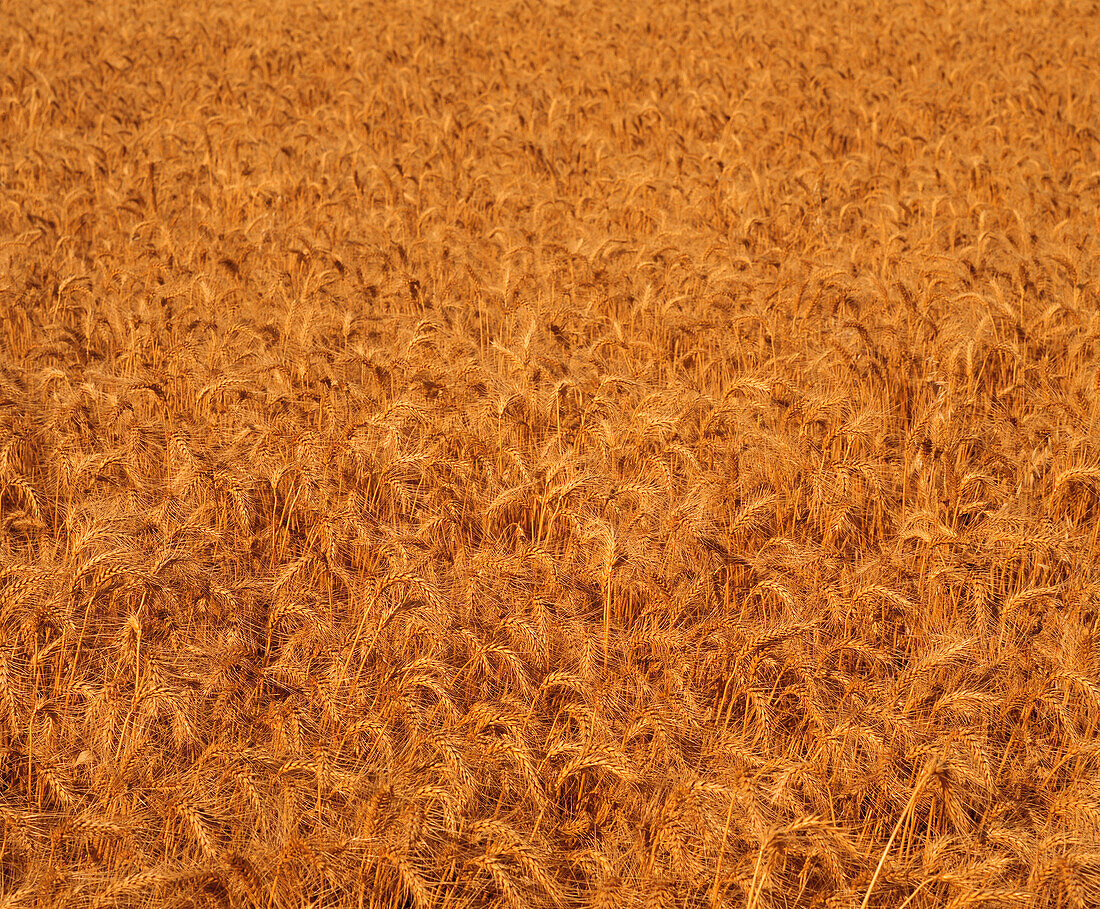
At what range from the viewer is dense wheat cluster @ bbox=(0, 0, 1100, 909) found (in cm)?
220

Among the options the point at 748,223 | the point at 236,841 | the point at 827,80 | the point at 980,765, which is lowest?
the point at 236,841

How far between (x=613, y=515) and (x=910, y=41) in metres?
9.60

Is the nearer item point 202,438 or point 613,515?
point 613,515

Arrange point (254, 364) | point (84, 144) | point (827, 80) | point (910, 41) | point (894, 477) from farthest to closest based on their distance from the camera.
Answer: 1. point (910, 41)
2. point (827, 80)
3. point (84, 144)
4. point (254, 364)
5. point (894, 477)

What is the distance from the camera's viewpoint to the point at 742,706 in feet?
8.99

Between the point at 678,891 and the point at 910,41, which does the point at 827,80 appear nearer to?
the point at 910,41

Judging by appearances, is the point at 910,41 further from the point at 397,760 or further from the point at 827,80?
the point at 397,760

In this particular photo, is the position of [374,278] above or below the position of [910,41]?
below

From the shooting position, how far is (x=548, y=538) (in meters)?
3.23

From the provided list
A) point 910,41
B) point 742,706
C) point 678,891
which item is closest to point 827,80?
point 910,41

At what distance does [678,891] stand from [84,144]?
694 centimetres

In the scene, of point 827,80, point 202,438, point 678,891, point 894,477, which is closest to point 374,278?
point 202,438

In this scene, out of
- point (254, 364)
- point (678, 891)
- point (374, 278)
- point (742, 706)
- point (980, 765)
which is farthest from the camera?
point (374, 278)

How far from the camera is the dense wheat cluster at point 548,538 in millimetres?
2199
